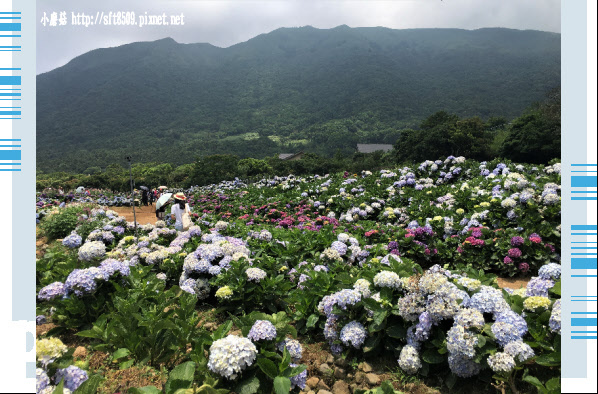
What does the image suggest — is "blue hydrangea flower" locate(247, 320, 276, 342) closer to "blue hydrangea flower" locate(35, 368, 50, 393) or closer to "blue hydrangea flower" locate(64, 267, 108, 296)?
"blue hydrangea flower" locate(35, 368, 50, 393)

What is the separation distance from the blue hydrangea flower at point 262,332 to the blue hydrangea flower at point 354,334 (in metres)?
0.77

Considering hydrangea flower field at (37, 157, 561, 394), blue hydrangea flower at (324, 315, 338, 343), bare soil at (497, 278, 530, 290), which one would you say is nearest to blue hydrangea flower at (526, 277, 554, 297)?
hydrangea flower field at (37, 157, 561, 394)

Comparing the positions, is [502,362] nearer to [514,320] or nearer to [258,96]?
[514,320]

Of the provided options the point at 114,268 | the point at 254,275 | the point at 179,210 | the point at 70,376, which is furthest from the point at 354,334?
the point at 179,210

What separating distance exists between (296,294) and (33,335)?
8.20 feet

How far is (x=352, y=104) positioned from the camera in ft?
419

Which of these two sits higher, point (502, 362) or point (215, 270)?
point (215, 270)

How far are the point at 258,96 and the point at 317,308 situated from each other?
156617 millimetres

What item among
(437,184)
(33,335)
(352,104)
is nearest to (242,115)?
(352,104)

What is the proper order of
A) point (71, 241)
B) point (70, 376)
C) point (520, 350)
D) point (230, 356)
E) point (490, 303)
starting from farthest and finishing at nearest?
point (71, 241), point (490, 303), point (520, 350), point (230, 356), point (70, 376)

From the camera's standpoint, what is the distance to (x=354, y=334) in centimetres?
286

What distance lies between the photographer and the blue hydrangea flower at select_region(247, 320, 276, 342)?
7.67 ft

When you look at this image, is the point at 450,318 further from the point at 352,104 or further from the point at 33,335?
the point at 352,104

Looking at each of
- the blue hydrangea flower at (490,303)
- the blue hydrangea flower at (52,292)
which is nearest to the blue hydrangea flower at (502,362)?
the blue hydrangea flower at (490,303)
